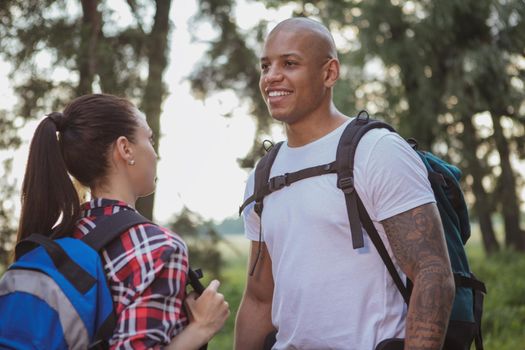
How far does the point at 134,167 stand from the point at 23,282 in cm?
59

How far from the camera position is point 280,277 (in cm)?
302

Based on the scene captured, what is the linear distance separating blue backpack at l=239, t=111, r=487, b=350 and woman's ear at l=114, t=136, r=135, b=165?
0.73 metres

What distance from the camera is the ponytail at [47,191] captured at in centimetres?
247

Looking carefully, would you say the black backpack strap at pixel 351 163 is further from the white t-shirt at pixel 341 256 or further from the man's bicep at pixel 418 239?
the man's bicep at pixel 418 239

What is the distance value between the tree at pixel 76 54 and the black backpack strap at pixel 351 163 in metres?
4.61

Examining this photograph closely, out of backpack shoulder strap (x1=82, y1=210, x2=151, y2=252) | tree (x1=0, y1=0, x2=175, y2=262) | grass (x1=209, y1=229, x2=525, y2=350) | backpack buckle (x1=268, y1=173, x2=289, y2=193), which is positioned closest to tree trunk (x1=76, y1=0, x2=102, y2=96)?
tree (x1=0, y1=0, x2=175, y2=262)

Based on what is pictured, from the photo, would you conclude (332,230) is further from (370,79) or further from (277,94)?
(370,79)

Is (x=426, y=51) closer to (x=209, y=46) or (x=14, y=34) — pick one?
(x=209, y=46)

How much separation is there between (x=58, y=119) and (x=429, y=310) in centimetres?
147

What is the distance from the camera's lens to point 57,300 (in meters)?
2.21

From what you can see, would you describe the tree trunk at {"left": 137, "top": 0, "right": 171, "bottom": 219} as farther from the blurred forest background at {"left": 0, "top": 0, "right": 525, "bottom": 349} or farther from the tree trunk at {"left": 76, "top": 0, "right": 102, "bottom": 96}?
the tree trunk at {"left": 76, "top": 0, "right": 102, "bottom": 96}

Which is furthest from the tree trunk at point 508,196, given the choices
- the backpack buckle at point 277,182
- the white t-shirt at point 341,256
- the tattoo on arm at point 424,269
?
the tattoo on arm at point 424,269

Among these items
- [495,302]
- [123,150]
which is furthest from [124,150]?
[495,302]

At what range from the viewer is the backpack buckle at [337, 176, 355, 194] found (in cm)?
278
